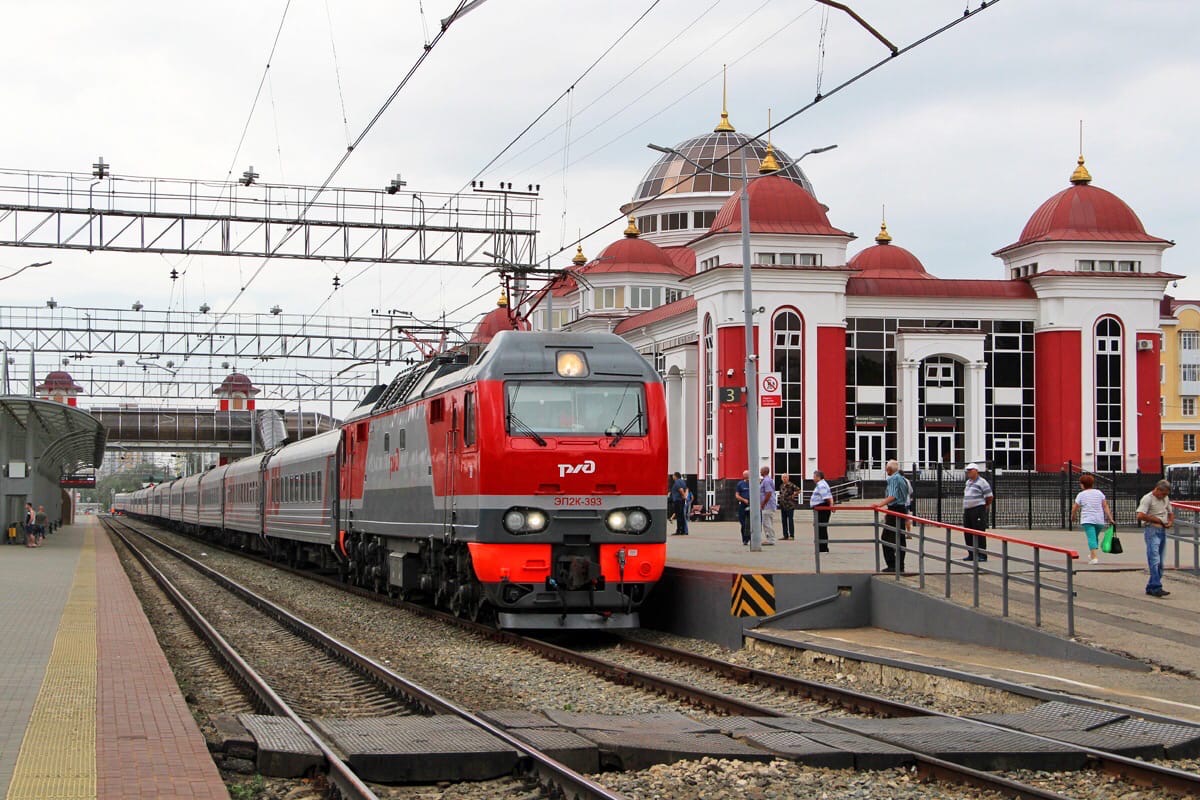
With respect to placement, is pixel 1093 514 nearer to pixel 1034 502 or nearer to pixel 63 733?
pixel 63 733

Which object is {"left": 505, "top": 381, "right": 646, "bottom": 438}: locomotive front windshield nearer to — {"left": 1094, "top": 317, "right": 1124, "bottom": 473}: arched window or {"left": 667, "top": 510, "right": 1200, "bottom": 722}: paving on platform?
{"left": 667, "top": 510, "right": 1200, "bottom": 722}: paving on platform

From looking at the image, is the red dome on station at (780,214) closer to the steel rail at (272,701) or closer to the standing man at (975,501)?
the steel rail at (272,701)

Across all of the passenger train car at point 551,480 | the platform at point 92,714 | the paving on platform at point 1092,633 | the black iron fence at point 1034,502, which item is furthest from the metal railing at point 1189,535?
the platform at point 92,714

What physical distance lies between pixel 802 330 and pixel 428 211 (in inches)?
1083

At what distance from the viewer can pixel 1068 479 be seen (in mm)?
36531

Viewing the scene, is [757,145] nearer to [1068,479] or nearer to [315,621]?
[1068,479]

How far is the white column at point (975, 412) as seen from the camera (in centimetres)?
5969

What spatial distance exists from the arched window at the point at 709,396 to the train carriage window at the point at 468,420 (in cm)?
3968

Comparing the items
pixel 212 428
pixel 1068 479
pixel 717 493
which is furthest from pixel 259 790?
pixel 212 428

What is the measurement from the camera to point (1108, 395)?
6009 centimetres

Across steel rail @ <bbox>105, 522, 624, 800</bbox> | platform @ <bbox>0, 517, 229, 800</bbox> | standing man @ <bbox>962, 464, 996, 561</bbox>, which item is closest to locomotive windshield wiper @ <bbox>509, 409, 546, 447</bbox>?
steel rail @ <bbox>105, 522, 624, 800</bbox>

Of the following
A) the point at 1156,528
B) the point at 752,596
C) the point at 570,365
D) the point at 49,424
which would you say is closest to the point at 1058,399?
the point at 49,424

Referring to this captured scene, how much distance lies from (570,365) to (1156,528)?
7209 mm

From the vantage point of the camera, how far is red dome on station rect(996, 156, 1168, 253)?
198ft
